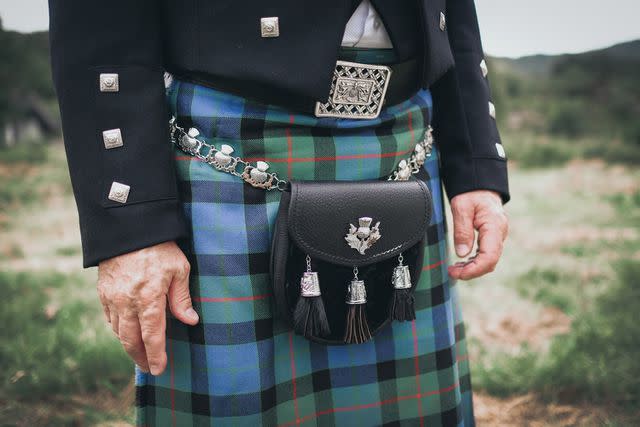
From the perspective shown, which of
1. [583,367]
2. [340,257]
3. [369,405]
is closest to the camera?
[340,257]

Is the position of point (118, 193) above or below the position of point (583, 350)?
above

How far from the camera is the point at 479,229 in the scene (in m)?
1.45

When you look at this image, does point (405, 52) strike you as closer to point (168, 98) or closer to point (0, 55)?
point (168, 98)

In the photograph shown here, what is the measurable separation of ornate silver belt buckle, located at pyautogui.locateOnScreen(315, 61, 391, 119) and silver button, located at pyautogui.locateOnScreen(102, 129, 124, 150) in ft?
1.31

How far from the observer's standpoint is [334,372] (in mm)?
1262

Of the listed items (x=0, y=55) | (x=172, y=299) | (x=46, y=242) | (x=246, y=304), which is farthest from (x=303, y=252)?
(x=0, y=55)

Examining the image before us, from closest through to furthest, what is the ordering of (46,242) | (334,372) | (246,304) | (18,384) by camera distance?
(246,304) < (334,372) < (18,384) < (46,242)

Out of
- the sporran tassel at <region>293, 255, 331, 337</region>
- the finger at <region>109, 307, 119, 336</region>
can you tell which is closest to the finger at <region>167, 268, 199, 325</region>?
the finger at <region>109, 307, 119, 336</region>

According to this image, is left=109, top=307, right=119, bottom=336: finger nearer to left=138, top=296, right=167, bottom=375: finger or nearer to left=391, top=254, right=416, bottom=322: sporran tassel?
left=138, top=296, right=167, bottom=375: finger

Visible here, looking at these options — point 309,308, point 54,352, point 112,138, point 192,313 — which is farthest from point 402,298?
point 54,352

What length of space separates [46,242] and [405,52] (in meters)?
5.09

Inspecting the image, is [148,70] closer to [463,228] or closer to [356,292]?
[356,292]

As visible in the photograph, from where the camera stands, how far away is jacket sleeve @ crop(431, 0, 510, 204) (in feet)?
4.80

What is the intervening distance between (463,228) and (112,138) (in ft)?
2.99
